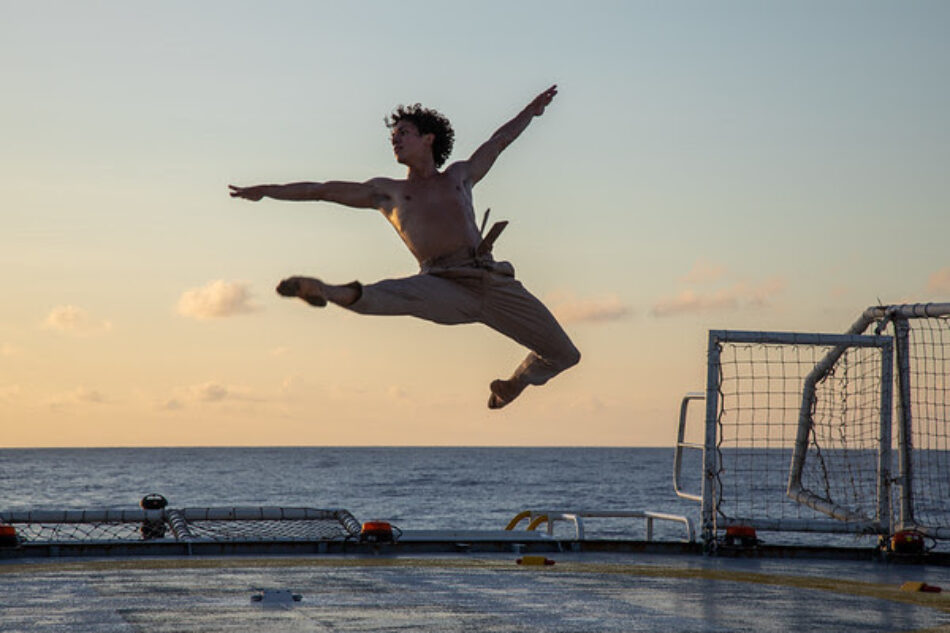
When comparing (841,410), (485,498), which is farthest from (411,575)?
(485,498)

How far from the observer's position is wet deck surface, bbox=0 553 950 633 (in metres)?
10.4

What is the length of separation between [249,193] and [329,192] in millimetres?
719

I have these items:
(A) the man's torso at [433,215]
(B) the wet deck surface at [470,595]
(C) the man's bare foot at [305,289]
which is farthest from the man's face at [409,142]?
(B) the wet deck surface at [470,595]

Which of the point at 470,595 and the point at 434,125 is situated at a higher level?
the point at 434,125

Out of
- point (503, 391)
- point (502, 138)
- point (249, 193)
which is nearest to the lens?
point (249, 193)

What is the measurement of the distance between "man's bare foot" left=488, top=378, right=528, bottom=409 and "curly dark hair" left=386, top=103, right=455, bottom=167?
221 centimetres

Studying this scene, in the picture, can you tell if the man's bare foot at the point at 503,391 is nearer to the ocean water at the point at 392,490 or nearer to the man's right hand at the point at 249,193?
the man's right hand at the point at 249,193

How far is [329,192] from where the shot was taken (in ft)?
39.5

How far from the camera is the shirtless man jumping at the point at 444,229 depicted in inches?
467

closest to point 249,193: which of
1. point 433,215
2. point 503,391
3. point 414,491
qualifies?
point 433,215

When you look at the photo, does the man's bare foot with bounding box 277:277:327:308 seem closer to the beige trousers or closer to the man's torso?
the beige trousers

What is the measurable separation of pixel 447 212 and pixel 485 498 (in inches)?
3475

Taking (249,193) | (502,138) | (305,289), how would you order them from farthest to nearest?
1. (502,138)
2. (249,193)
3. (305,289)

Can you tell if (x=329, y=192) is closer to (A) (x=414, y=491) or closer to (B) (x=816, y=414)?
(B) (x=816, y=414)
